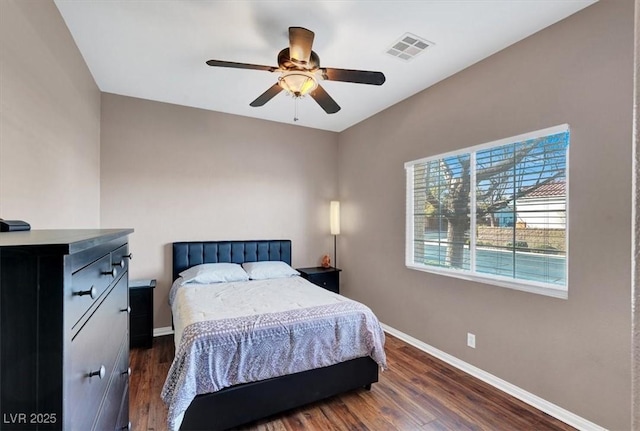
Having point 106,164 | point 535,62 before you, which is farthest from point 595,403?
point 106,164

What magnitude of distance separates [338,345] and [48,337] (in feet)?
6.61

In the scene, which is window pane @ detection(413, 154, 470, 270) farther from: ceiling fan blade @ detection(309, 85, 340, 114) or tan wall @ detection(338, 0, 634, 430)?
ceiling fan blade @ detection(309, 85, 340, 114)

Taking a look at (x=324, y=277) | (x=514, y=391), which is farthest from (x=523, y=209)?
(x=324, y=277)

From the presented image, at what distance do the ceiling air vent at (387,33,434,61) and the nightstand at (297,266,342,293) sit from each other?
2.88 metres

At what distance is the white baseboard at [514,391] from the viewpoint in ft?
6.71

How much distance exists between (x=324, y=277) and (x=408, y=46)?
303cm

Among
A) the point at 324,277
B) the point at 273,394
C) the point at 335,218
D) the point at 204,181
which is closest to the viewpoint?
the point at 273,394

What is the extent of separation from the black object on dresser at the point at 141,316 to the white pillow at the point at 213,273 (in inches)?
16.4

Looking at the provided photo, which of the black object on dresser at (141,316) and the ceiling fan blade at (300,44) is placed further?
the black object on dresser at (141,316)

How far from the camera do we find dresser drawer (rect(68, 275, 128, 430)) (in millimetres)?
717

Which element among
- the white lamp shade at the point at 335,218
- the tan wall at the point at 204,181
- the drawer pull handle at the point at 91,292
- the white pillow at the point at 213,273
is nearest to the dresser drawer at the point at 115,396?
the drawer pull handle at the point at 91,292

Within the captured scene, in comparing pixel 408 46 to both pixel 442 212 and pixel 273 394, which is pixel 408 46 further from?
pixel 273 394

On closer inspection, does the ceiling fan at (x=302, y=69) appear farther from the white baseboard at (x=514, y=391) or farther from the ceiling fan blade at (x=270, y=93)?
the white baseboard at (x=514, y=391)

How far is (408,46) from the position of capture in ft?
8.14
